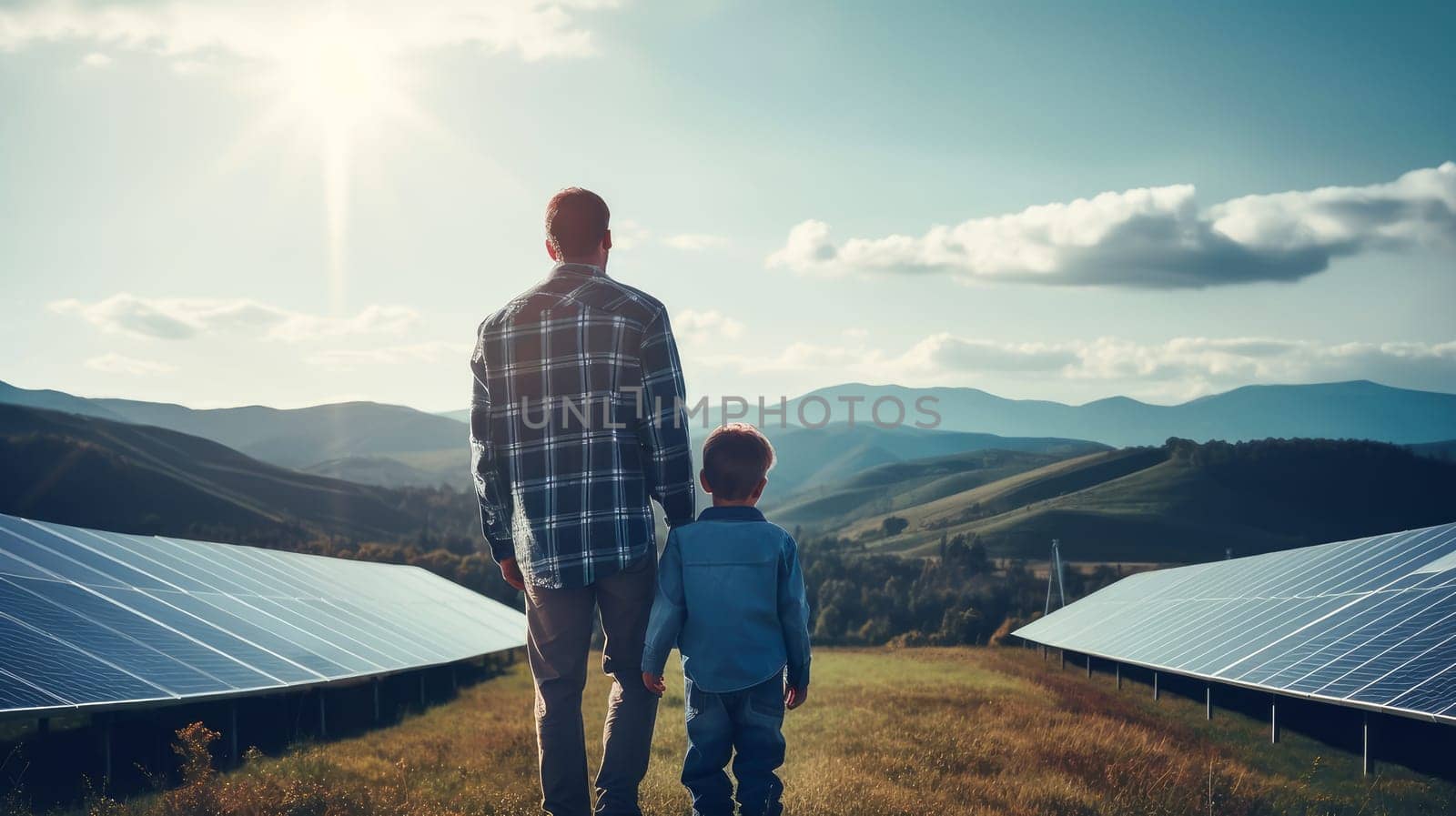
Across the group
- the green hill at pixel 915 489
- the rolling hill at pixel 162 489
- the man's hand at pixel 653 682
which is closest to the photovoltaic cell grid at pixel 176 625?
the man's hand at pixel 653 682

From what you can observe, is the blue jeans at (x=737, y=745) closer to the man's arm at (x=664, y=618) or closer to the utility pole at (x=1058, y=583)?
the man's arm at (x=664, y=618)

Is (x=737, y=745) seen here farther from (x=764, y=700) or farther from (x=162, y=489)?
(x=162, y=489)

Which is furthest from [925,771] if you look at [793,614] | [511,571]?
[511,571]

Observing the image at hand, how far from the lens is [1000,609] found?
51.1m

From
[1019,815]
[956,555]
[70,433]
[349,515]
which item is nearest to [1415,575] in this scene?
[1019,815]

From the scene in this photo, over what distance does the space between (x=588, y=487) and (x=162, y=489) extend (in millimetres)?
→ 98445

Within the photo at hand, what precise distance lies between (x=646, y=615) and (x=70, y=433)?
132657 mm

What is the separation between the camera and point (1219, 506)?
317 feet

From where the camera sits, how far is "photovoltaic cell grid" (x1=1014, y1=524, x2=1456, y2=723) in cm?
943

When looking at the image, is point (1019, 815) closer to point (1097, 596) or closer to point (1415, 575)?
point (1415, 575)

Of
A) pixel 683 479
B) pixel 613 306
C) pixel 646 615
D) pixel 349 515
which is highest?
pixel 613 306

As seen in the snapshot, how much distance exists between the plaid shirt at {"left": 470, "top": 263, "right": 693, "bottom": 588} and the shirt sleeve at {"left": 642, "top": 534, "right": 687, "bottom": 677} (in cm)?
11

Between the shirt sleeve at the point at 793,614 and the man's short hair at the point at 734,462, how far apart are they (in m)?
0.32

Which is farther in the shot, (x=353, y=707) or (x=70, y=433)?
(x=70, y=433)
